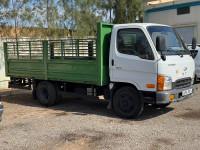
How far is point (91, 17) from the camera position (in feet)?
68.1

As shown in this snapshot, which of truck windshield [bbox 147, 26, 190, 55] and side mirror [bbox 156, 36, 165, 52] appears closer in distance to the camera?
side mirror [bbox 156, 36, 165, 52]

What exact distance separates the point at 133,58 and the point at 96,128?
183cm

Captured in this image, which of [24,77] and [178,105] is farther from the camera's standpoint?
[24,77]

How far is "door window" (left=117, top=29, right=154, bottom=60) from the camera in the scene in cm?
584

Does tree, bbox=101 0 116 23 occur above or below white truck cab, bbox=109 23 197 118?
above

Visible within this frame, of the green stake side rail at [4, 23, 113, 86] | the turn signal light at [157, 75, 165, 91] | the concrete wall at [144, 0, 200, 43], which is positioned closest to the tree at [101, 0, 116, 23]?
the concrete wall at [144, 0, 200, 43]

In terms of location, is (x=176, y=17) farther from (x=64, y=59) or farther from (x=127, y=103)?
(x=127, y=103)

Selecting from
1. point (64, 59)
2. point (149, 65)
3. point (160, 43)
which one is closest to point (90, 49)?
point (64, 59)

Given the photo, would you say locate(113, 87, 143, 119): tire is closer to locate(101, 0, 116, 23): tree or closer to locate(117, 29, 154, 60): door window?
locate(117, 29, 154, 60): door window

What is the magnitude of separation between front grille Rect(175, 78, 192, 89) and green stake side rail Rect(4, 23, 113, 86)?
5.69 feet

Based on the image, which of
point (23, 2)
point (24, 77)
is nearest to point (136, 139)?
point (24, 77)

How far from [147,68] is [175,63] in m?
0.66

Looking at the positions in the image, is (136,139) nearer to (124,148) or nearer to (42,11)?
(124,148)

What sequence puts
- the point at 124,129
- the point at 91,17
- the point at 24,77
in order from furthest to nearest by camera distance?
the point at 91,17 → the point at 24,77 → the point at 124,129
